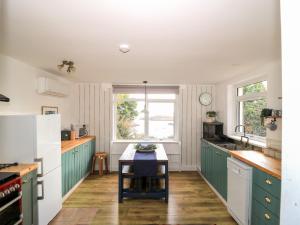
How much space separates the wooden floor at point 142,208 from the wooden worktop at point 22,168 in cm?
100

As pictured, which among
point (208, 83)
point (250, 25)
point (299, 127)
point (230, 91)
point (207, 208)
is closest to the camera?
point (299, 127)

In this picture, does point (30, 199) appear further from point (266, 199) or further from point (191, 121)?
point (191, 121)

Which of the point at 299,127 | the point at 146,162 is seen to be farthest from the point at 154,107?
the point at 299,127

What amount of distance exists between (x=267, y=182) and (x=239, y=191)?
56cm

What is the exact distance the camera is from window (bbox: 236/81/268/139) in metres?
3.31

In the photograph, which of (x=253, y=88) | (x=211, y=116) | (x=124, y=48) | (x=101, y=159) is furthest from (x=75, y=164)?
(x=253, y=88)

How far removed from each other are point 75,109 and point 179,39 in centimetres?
376

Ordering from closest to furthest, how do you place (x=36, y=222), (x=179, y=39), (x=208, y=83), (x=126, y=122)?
(x=179, y=39) < (x=36, y=222) < (x=208, y=83) < (x=126, y=122)

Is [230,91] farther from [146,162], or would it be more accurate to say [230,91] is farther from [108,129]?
[108,129]

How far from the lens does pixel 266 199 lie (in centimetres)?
194

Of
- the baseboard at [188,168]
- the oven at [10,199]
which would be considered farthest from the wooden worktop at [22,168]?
the baseboard at [188,168]

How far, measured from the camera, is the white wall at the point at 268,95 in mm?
2646

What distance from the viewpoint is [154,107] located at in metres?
5.11

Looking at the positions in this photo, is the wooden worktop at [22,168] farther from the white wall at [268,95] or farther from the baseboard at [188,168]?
the baseboard at [188,168]
